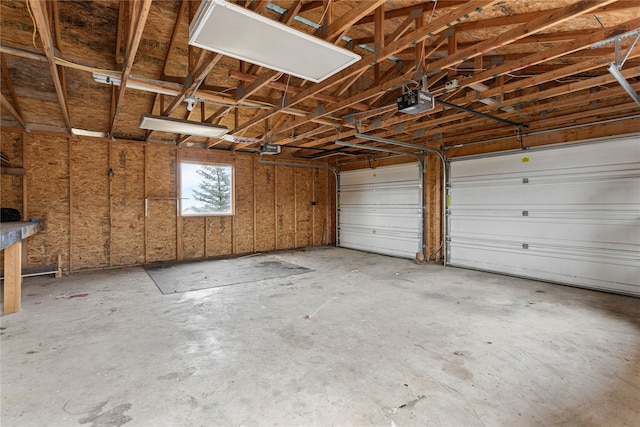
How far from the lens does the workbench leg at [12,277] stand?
11.4ft

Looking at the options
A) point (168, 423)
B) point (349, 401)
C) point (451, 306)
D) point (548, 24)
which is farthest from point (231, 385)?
point (548, 24)

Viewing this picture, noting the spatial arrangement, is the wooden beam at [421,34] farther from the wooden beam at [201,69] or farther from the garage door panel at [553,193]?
the garage door panel at [553,193]

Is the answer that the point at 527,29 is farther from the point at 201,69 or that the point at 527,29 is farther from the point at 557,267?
the point at 557,267

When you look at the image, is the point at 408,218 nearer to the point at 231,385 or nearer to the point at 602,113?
the point at 602,113

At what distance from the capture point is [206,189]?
788cm

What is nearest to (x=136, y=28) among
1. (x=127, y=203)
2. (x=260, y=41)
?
(x=260, y=41)

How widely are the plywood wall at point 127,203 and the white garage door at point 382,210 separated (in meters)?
1.78

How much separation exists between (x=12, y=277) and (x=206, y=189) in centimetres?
462

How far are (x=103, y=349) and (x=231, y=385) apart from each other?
1.46 m

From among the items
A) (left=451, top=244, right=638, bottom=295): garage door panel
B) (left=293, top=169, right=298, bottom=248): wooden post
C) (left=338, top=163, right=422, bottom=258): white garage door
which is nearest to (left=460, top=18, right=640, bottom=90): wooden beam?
(left=451, top=244, right=638, bottom=295): garage door panel

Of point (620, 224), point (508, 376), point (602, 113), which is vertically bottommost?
point (508, 376)

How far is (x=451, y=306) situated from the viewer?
12.5ft

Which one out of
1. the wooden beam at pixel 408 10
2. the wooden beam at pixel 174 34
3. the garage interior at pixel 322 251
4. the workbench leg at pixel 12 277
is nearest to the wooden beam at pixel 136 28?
the garage interior at pixel 322 251

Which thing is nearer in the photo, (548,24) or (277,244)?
(548,24)
